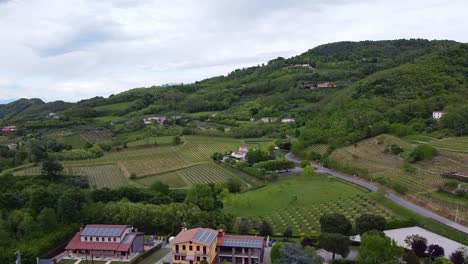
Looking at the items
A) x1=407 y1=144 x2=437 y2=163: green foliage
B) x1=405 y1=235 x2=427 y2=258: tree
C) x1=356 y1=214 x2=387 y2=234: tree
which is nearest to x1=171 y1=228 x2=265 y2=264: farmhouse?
x1=356 y1=214 x2=387 y2=234: tree

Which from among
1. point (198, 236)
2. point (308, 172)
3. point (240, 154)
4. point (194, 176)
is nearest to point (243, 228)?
point (198, 236)

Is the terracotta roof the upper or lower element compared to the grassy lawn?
upper

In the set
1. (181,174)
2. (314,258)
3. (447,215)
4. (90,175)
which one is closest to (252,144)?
(181,174)

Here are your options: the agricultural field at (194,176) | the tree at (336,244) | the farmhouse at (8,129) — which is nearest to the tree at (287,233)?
the tree at (336,244)

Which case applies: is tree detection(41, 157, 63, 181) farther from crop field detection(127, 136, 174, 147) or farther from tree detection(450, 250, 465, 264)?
tree detection(450, 250, 465, 264)

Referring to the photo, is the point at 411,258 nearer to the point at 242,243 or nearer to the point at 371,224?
the point at 371,224
